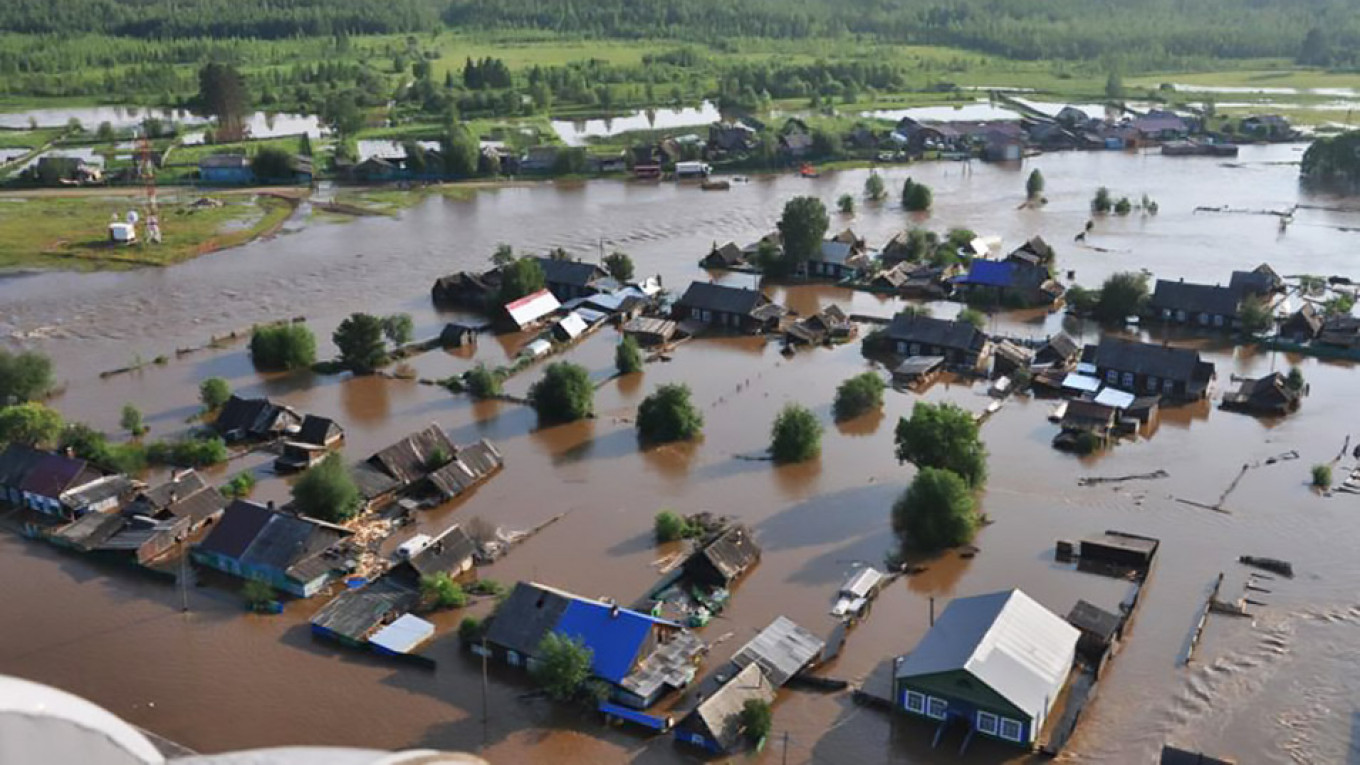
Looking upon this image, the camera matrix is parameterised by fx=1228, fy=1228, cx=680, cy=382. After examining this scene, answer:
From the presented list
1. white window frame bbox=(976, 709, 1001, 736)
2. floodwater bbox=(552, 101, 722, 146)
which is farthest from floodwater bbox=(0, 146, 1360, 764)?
floodwater bbox=(552, 101, 722, 146)

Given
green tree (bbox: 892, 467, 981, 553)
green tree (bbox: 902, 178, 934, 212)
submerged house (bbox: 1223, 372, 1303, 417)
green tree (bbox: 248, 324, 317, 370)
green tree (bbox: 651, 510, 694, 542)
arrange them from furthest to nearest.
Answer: green tree (bbox: 902, 178, 934, 212) < green tree (bbox: 248, 324, 317, 370) < submerged house (bbox: 1223, 372, 1303, 417) < green tree (bbox: 651, 510, 694, 542) < green tree (bbox: 892, 467, 981, 553)

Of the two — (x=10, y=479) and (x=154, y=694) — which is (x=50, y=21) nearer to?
(x=10, y=479)

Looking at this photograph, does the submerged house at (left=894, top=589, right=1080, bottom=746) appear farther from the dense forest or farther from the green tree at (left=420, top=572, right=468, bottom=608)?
the dense forest

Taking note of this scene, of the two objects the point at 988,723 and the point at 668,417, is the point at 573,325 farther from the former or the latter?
the point at 988,723

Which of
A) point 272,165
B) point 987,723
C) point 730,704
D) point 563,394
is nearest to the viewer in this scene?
point 987,723

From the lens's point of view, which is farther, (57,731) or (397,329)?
(397,329)

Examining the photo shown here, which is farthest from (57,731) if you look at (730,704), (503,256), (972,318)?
(503,256)

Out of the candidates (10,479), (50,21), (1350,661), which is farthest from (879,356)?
A: (50,21)

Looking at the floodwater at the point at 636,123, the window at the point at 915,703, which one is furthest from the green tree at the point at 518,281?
the floodwater at the point at 636,123

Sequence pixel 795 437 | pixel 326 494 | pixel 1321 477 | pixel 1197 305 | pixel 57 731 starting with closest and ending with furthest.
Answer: pixel 57 731 < pixel 326 494 < pixel 1321 477 < pixel 795 437 < pixel 1197 305
